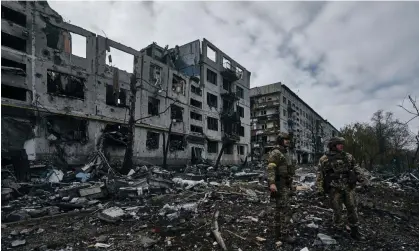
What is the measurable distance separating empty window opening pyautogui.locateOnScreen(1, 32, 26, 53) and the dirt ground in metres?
13.8

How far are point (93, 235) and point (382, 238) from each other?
598 cm

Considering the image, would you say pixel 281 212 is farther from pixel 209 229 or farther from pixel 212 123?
pixel 212 123

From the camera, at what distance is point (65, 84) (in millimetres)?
17703

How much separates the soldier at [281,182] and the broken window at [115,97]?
17.5 meters

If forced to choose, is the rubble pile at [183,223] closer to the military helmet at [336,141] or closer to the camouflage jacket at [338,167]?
the camouflage jacket at [338,167]

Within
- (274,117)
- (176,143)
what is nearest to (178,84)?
(176,143)

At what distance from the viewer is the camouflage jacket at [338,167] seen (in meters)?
5.29

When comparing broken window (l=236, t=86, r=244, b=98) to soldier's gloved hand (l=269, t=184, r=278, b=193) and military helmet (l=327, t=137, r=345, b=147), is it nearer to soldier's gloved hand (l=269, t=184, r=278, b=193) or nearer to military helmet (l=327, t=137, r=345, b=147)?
military helmet (l=327, t=137, r=345, b=147)

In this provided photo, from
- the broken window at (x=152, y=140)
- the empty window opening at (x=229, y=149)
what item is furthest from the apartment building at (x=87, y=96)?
the empty window opening at (x=229, y=149)

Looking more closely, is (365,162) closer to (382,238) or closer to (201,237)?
(382,238)

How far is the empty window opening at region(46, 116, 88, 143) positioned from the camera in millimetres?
16562

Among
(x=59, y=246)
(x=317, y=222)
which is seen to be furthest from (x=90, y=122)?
(x=317, y=222)

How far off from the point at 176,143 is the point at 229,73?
13.0m

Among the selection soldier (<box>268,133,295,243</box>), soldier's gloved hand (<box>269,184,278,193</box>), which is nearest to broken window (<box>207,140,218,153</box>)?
soldier (<box>268,133,295,243</box>)
